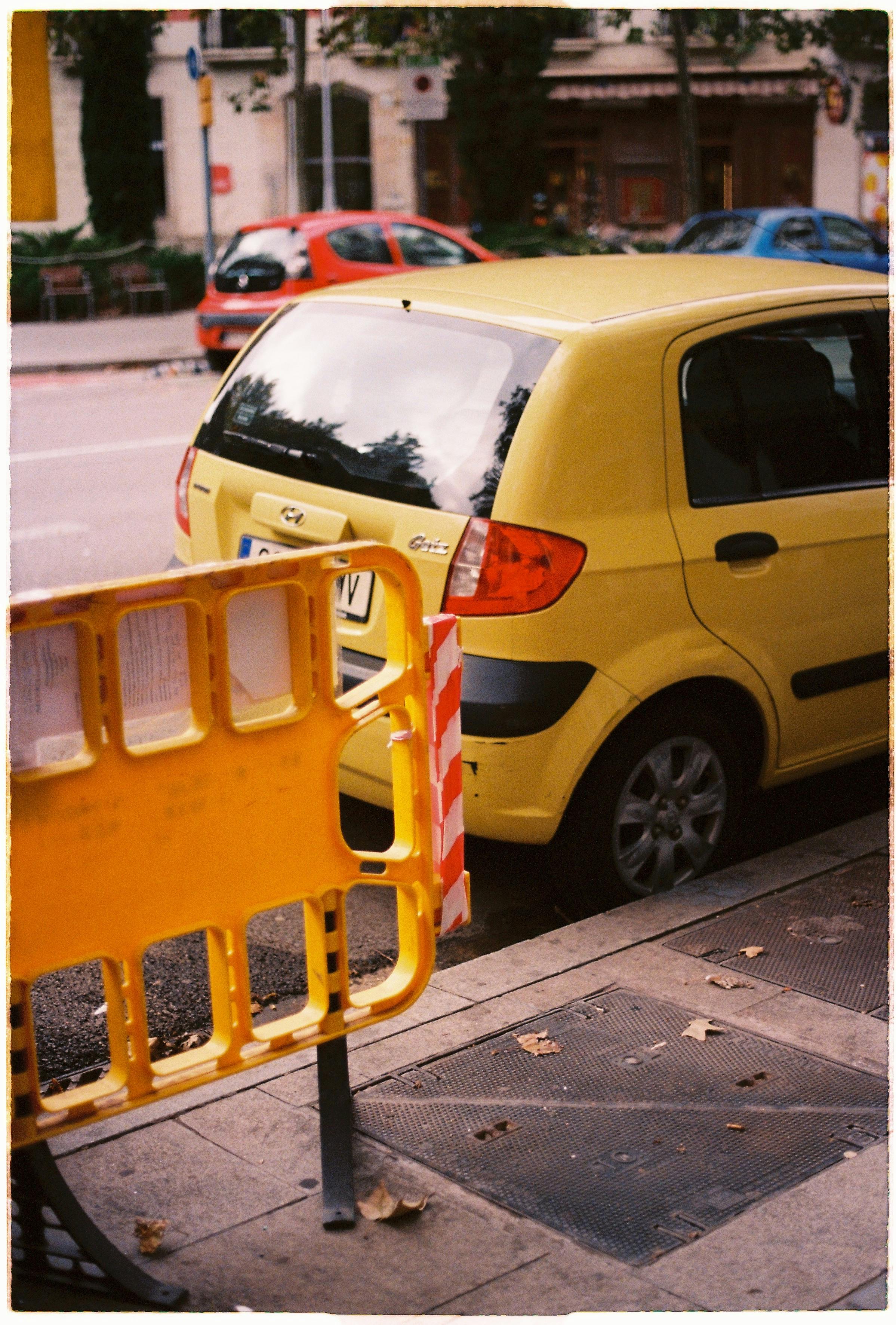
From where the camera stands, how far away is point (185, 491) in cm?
511

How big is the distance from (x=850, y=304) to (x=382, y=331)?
4.87 ft

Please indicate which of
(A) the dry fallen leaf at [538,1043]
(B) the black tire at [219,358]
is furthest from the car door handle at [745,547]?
(B) the black tire at [219,358]

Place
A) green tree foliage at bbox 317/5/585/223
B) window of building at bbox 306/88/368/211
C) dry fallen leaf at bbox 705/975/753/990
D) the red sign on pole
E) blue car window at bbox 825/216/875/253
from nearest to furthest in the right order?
dry fallen leaf at bbox 705/975/753/990, blue car window at bbox 825/216/875/253, the red sign on pole, green tree foliage at bbox 317/5/585/223, window of building at bbox 306/88/368/211

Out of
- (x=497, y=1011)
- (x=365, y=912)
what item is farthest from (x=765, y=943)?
(x=365, y=912)

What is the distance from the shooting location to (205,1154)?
328 centimetres

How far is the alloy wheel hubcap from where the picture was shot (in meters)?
4.40

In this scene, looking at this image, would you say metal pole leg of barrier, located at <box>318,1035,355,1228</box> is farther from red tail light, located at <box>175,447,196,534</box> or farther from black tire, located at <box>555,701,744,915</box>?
red tail light, located at <box>175,447,196,534</box>

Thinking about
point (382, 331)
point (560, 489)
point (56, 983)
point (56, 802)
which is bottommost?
point (56, 983)

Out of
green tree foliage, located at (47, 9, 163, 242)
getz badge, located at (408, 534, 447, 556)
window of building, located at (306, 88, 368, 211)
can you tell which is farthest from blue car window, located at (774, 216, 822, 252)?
window of building, located at (306, 88, 368, 211)

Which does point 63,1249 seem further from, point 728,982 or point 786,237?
point 786,237

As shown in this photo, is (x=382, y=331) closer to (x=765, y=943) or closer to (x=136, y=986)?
(x=765, y=943)

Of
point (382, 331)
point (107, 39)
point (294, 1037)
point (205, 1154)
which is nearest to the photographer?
point (294, 1037)

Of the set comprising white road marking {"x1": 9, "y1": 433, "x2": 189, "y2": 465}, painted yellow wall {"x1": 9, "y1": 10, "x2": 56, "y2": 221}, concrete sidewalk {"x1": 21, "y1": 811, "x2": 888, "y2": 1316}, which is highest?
painted yellow wall {"x1": 9, "y1": 10, "x2": 56, "y2": 221}

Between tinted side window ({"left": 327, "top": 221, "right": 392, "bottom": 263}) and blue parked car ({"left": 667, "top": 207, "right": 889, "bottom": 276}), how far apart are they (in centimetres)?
351
